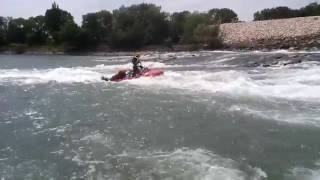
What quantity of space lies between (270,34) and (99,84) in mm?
35455

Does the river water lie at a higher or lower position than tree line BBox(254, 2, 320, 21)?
lower

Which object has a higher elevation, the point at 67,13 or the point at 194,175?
the point at 67,13

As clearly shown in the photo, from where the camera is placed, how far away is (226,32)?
62.1 meters

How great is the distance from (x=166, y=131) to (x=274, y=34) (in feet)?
145

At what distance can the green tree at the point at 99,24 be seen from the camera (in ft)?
249

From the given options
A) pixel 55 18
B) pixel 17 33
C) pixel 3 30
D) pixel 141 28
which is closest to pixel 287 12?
pixel 141 28

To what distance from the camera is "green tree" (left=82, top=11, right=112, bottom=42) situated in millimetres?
75750

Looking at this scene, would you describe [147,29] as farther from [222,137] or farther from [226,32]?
[222,137]

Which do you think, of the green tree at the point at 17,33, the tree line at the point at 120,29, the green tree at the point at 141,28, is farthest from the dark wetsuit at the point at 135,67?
the green tree at the point at 17,33

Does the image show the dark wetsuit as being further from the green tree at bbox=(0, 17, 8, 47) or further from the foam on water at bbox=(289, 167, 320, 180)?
the green tree at bbox=(0, 17, 8, 47)

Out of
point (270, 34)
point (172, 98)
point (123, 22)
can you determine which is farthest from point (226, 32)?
point (172, 98)

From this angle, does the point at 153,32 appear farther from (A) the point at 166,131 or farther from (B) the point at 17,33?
(A) the point at 166,131

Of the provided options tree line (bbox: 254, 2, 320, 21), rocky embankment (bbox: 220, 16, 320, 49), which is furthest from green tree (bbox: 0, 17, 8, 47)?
tree line (bbox: 254, 2, 320, 21)

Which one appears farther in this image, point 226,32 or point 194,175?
point 226,32
